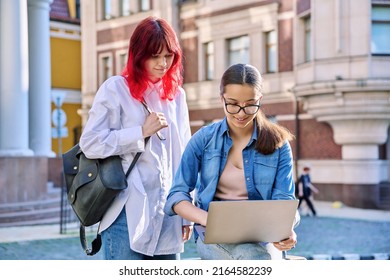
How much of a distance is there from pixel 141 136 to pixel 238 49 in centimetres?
263

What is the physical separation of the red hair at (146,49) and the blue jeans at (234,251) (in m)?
0.36

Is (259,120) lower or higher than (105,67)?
lower

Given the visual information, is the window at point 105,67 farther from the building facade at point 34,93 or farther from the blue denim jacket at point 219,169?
the blue denim jacket at point 219,169

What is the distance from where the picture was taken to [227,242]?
4.56 ft

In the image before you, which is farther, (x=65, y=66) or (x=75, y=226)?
(x=75, y=226)

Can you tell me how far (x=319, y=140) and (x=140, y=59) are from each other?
2828 mm

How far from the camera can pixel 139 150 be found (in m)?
1.42

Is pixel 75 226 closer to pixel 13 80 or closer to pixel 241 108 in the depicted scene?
pixel 13 80

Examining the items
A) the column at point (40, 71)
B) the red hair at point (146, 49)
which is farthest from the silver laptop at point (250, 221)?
the column at point (40, 71)

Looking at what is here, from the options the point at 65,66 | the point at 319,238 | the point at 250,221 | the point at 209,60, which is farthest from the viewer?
the point at 319,238

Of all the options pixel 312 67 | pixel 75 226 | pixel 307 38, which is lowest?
pixel 75 226

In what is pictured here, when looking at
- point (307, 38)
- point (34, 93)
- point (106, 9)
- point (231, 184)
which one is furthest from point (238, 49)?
point (231, 184)

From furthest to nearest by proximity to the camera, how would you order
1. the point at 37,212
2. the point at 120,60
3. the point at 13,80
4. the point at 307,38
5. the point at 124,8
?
the point at 307,38, the point at 37,212, the point at 13,80, the point at 124,8, the point at 120,60
